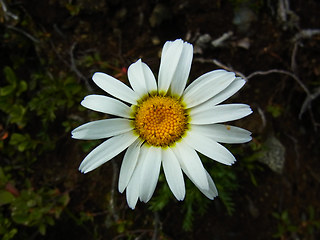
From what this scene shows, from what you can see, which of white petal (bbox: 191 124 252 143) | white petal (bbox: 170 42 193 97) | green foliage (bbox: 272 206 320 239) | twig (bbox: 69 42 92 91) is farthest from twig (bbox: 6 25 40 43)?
green foliage (bbox: 272 206 320 239)

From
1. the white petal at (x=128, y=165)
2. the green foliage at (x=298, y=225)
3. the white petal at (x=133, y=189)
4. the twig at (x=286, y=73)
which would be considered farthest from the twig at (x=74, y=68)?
the green foliage at (x=298, y=225)

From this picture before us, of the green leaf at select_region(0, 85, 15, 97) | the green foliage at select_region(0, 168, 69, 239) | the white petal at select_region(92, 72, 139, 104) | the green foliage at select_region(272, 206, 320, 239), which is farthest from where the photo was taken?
the green foliage at select_region(272, 206, 320, 239)

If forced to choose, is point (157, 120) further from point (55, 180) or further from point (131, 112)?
point (55, 180)

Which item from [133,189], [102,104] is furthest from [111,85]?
[133,189]

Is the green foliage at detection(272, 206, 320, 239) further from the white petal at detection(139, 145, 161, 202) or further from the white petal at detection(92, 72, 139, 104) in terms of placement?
the white petal at detection(92, 72, 139, 104)

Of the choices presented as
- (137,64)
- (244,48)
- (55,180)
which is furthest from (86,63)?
(244,48)

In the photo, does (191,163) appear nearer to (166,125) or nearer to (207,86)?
(166,125)
